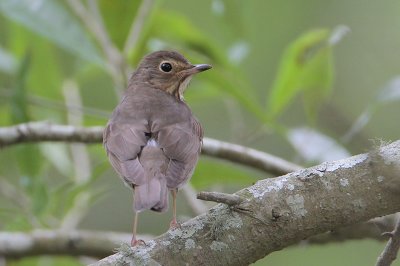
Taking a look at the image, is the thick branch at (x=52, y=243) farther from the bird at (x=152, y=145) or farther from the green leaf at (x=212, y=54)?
the green leaf at (x=212, y=54)

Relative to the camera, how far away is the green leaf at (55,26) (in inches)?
268

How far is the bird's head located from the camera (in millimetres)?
6312

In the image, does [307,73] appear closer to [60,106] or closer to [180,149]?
[60,106]

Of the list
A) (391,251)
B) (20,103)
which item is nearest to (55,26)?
(20,103)

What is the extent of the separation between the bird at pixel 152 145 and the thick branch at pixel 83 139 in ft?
1.22

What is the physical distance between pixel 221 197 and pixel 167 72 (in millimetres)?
2712

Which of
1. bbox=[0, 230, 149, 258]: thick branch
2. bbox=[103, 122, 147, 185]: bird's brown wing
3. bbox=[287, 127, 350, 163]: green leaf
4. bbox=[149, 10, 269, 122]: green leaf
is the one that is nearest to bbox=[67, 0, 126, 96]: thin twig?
bbox=[149, 10, 269, 122]: green leaf

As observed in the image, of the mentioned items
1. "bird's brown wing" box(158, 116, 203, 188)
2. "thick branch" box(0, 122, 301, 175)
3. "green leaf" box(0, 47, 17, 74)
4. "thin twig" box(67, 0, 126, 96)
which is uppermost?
"green leaf" box(0, 47, 17, 74)

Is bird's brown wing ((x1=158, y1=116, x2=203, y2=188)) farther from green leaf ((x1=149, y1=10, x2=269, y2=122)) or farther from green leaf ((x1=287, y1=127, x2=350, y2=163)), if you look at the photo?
green leaf ((x1=287, y1=127, x2=350, y2=163))

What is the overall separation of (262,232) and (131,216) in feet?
20.8

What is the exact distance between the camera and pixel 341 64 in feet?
28.6

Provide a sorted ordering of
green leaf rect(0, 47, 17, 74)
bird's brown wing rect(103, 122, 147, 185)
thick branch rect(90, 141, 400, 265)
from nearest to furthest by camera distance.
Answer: thick branch rect(90, 141, 400, 265) → bird's brown wing rect(103, 122, 147, 185) → green leaf rect(0, 47, 17, 74)

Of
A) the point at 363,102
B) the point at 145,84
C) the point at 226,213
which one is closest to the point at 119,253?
the point at 226,213

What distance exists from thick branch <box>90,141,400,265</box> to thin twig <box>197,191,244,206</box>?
39 mm
